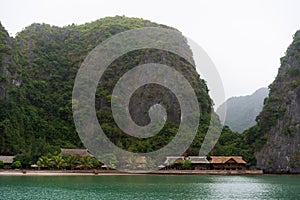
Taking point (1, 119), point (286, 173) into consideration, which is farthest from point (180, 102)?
point (1, 119)

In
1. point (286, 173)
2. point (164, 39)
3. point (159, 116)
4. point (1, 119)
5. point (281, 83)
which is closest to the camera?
point (286, 173)

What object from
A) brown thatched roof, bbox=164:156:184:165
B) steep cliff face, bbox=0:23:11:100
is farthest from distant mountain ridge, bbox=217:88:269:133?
steep cliff face, bbox=0:23:11:100

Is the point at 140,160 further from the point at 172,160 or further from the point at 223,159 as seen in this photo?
the point at 223,159

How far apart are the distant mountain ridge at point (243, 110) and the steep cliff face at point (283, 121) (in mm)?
30038

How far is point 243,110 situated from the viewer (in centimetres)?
10594

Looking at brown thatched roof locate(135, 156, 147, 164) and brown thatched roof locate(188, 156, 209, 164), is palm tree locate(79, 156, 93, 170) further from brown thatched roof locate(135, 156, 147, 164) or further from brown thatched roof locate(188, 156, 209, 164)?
brown thatched roof locate(188, 156, 209, 164)

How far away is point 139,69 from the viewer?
7244 cm

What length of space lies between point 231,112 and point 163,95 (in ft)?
138

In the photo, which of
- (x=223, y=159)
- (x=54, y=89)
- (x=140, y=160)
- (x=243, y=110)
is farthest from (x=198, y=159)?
(x=243, y=110)

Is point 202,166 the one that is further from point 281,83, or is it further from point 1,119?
point 1,119

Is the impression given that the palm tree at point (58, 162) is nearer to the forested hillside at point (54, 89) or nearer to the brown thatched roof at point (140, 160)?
the forested hillside at point (54, 89)

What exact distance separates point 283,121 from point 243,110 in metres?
49.4

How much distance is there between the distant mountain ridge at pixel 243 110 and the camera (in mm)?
93562

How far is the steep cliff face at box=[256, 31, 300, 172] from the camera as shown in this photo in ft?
175
